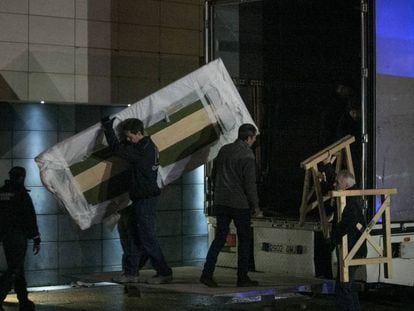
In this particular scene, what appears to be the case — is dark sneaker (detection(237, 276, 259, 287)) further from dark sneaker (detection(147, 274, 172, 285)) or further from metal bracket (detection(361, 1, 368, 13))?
metal bracket (detection(361, 1, 368, 13))

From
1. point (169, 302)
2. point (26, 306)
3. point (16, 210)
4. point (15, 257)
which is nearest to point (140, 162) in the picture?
point (16, 210)

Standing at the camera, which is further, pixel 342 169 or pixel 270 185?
pixel 270 185

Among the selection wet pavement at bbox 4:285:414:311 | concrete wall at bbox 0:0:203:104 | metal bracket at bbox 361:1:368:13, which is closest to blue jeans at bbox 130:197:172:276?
wet pavement at bbox 4:285:414:311

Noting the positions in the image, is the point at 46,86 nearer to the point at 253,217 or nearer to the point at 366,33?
the point at 253,217

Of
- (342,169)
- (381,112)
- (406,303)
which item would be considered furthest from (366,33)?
(406,303)

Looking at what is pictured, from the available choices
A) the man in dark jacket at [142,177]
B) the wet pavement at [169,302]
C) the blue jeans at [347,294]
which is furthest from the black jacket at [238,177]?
the wet pavement at [169,302]

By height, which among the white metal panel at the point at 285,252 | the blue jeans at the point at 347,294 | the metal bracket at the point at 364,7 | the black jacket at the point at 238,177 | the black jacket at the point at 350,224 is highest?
the metal bracket at the point at 364,7

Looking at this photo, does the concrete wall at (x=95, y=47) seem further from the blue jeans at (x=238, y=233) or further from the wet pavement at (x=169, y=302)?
the blue jeans at (x=238, y=233)

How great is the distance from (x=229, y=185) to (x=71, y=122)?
13.7ft

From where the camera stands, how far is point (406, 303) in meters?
10.4

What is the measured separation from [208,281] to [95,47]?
4.90 meters

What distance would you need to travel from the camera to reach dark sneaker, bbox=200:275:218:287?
8109 millimetres

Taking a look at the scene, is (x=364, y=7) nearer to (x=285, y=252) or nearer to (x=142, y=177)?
(x=285, y=252)

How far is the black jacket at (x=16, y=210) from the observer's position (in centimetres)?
959
